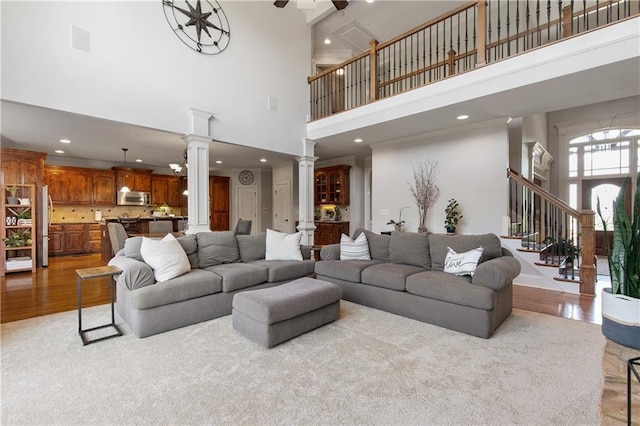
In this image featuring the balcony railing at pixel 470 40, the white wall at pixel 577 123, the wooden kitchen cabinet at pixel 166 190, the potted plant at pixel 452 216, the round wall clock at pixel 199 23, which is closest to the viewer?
the round wall clock at pixel 199 23

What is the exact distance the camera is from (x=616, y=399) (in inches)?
42.8

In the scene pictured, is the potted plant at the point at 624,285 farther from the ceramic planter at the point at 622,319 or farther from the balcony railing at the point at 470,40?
the balcony railing at the point at 470,40

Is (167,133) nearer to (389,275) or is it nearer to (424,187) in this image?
(389,275)

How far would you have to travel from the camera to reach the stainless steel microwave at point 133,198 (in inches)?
344

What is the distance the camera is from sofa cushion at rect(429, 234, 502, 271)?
3.41 metres

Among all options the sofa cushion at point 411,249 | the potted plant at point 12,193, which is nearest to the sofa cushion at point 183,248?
the sofa cushion at point 411,249

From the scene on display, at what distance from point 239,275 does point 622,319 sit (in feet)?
10.3

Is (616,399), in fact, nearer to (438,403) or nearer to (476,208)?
(438,403)

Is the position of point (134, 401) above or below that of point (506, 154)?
below

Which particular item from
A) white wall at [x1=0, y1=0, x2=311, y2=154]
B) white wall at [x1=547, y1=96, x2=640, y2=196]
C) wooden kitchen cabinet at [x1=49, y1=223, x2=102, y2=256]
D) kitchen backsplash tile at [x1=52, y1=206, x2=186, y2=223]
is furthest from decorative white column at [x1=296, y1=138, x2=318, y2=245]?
white wall at [x1=547, y1=96, x2=640, y2=196]

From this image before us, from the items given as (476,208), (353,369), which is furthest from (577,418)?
(476,208)

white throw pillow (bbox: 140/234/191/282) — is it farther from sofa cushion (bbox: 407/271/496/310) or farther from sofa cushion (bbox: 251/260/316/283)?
sofa cushion (bbox: 407/271/496/310)

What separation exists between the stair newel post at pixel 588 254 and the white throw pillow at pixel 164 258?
5.23 meters

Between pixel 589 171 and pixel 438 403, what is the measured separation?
9.54m
